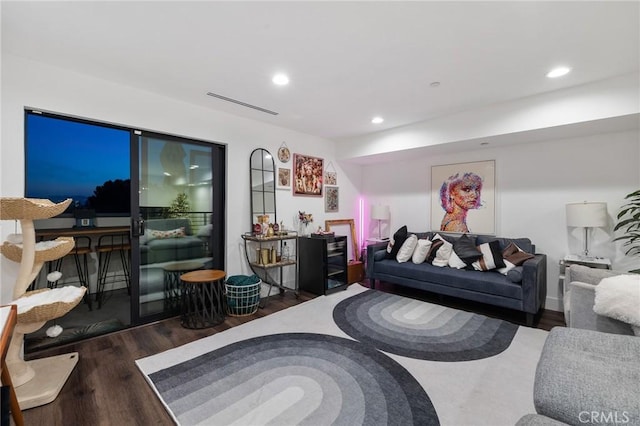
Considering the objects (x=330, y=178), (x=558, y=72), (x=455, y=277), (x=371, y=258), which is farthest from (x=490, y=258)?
(x=330, y=178)

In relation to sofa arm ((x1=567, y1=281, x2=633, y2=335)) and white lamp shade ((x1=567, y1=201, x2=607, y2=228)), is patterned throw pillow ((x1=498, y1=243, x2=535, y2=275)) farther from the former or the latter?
sofa arm ((x1=567, y1=281, x2=633, y2=335))

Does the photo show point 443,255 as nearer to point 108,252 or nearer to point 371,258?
point 371,258

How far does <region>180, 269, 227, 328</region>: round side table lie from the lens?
2887mm

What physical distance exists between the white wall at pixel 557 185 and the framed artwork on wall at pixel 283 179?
2.44 meters

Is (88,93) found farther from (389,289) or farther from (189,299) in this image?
(389,289)

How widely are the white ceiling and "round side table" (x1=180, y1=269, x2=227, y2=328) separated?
6.48 ft

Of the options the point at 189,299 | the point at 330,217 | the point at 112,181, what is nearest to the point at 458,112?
the point at 330,217

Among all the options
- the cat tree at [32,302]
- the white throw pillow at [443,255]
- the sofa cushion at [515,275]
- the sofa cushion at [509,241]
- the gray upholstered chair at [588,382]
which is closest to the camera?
the gray upholstered chair at [588,382]

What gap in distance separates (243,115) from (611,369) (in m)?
3.81

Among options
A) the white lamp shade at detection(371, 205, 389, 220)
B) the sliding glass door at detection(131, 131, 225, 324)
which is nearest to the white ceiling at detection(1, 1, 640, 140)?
the sliding glass door at detection(131, 131, 225, 324)

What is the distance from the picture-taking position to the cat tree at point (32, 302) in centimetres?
175

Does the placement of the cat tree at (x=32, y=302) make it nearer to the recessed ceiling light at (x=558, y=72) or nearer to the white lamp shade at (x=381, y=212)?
the white lamp shade at (x=381, y=212)

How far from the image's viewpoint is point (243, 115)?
357 centimetres

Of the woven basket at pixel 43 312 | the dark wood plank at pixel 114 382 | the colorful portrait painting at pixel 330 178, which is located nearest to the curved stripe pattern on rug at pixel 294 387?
the dark wood plank at pixel 114 382
